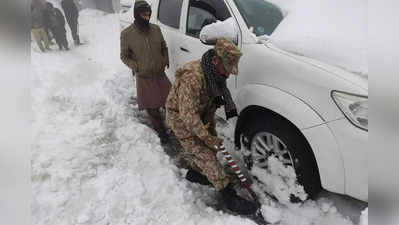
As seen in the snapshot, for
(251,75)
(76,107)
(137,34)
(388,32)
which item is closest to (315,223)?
(251,75)

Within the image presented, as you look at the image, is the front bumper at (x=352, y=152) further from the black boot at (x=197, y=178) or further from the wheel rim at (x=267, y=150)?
the black boot at (x=197, y=178)

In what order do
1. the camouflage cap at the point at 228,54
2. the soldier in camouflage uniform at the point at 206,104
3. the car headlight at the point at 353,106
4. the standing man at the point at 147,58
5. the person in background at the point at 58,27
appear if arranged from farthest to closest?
the person in background at the point at 58,27, the standing man at the point at 147,58, the soldier in camouflage uniform at the point at 206,104, the camouflage cap at the point at 228,54, the car headlight at the point at 353,106

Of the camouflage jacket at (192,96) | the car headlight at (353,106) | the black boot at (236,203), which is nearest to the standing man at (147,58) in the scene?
the camouflage jacket at (192,96)

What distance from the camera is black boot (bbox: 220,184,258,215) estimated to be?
257 centimetres

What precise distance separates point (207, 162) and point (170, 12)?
211 centimetres

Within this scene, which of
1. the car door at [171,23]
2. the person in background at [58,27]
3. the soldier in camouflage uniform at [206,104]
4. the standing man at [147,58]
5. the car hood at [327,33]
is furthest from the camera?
the person in background at [58,27]

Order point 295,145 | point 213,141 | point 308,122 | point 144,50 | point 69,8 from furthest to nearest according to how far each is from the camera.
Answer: point 69,8 < point 144,50 < point 213,141 < point 295,145 < point 308,122

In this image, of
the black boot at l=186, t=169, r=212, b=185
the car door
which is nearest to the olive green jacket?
the car door

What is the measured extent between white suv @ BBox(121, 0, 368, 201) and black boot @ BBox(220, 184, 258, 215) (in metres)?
0.37

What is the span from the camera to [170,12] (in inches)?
147

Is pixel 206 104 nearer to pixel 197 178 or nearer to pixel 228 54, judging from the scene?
Answer: pixel 228 54

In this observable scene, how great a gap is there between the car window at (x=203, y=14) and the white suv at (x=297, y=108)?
0.01 m

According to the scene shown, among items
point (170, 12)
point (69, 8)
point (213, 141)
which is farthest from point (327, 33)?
point (69, 8)

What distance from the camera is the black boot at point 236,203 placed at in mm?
2572
